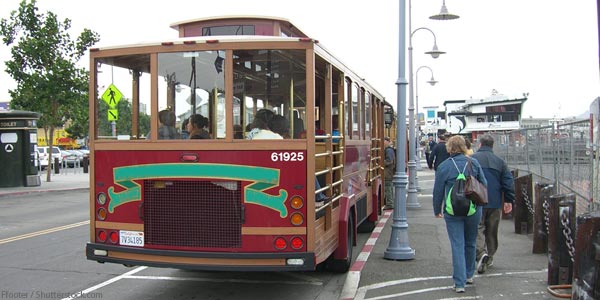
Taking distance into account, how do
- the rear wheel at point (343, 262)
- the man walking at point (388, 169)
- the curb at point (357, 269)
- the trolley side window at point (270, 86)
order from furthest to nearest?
1. the man walking at point (388, 169)
2. the rear wheel at point (343, 262)
3. the curb at point (357, 269)
4. the trolley side window at point (270, 86)

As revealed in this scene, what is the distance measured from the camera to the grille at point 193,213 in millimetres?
5645

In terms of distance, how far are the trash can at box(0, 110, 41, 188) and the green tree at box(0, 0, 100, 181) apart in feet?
5.32

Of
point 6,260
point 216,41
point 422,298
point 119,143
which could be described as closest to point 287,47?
point 216,41

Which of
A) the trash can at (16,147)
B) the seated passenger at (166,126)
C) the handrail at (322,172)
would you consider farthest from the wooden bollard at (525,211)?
the trash can at (16,147)

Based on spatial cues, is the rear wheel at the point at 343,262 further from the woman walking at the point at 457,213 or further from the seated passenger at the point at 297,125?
the seated passenger at the point at 297,125

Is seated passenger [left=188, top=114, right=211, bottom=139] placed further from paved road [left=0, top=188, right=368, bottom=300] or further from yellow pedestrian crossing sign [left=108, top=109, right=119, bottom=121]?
paved road [left=0, top=188, right=368, bottom=300]

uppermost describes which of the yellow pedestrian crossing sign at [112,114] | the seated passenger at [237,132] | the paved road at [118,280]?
the yellow pedestrian crossing sign at [112,114]

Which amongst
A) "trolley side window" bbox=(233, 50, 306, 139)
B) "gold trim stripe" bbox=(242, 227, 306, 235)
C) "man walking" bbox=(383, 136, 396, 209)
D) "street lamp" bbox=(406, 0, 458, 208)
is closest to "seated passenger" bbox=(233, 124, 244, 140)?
"trolley side window" bbox=(233, 50, 306, 139)

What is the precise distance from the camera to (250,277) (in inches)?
296

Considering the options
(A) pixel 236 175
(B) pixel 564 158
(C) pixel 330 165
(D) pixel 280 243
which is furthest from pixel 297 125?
(B) pixel 564 158

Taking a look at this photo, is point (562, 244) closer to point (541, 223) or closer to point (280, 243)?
point (541, 223)

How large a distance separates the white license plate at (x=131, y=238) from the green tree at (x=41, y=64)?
63.4ft

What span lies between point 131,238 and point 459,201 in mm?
3530

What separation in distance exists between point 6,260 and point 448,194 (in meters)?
6.59
